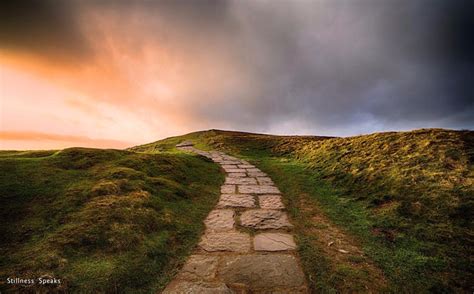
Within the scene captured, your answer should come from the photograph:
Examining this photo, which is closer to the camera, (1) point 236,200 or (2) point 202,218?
(2) point 202,218

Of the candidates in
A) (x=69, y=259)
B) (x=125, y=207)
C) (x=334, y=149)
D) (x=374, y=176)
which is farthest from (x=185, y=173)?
(x=334, y=149)

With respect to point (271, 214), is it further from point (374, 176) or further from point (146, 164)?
point (146, 164)

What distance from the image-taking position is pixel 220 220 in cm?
552

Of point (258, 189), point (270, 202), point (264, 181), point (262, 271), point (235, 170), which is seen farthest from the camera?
point (235, 170)

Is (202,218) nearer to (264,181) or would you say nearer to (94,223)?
(94,223)

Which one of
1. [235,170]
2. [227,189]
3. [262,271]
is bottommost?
[262,271]

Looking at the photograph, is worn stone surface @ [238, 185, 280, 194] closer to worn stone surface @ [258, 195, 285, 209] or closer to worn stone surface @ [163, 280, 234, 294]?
worn stone surface @ [258, 195, 285, 209]

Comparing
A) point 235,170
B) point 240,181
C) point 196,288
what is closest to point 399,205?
point 196,288

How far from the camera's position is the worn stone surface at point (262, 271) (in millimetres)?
3291

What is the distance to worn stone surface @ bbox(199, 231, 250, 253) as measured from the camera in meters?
4.27

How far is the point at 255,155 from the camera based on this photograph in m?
17.0

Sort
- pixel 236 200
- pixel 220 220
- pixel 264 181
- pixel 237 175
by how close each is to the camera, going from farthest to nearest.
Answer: pixel 237 175, pixel 264 181, pixel 236 200, pixel 220 220

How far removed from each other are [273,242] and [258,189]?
12.0ft

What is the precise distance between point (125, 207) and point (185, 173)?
403 centimetres
